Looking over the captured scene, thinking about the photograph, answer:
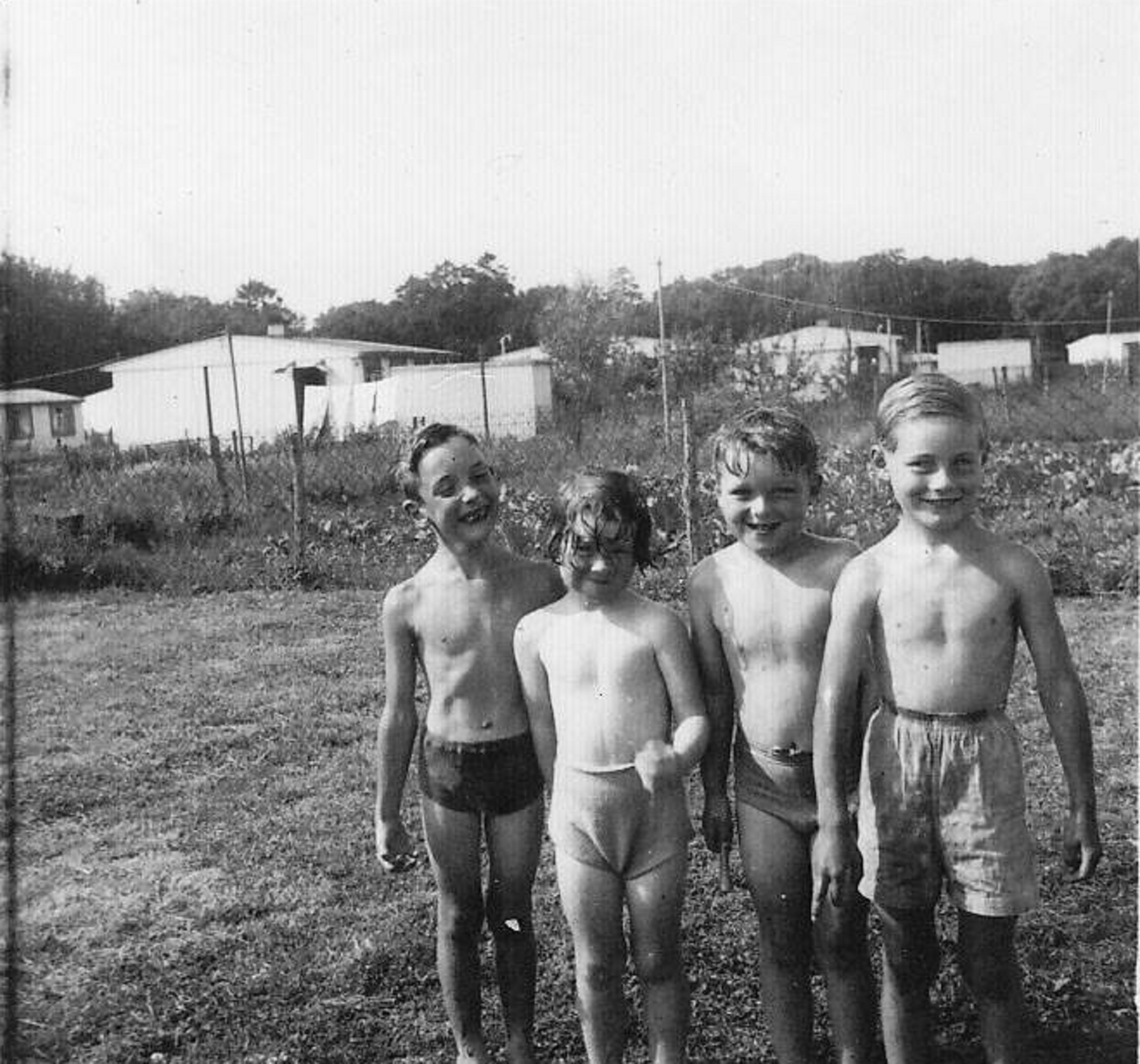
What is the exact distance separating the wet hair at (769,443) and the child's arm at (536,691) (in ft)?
1.79

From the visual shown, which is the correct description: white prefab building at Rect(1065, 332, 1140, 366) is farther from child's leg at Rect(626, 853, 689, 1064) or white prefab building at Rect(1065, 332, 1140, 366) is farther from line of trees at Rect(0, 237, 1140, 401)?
child's leg at Rect(626, 853, 689, 1064)

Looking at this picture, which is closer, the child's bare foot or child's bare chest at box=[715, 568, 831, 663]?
child's bare chest at box=[715, 568, 831, 663]

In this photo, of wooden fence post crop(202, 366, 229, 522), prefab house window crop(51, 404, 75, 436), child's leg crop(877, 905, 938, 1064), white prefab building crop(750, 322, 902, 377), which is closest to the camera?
child's leg crop(877, 905, 938, 1064)

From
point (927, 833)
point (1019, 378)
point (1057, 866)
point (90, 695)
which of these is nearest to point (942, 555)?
point (927, 833)

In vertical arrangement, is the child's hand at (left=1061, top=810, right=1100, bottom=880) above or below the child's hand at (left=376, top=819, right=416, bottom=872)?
above

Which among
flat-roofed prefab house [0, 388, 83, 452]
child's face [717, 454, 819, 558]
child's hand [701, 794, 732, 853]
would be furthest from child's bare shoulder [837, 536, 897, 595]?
flat-roofed prefab house [0, 388, 83, 452]

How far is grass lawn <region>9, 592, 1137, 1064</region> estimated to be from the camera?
9.91ft

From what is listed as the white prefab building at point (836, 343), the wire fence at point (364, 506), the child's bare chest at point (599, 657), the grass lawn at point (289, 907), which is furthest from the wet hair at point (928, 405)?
the white prefab building at point (836, 343)

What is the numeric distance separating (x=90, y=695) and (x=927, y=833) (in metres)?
5.58

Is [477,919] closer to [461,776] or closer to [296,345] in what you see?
[461,776]

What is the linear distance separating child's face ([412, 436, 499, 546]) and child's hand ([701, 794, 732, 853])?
0.79m

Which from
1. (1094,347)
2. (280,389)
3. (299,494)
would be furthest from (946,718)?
(1094,347)

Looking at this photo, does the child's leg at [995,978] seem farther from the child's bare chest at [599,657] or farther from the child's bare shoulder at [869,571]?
the child's bare chest at [599,657]

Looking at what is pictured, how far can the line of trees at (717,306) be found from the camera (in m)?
49.1
